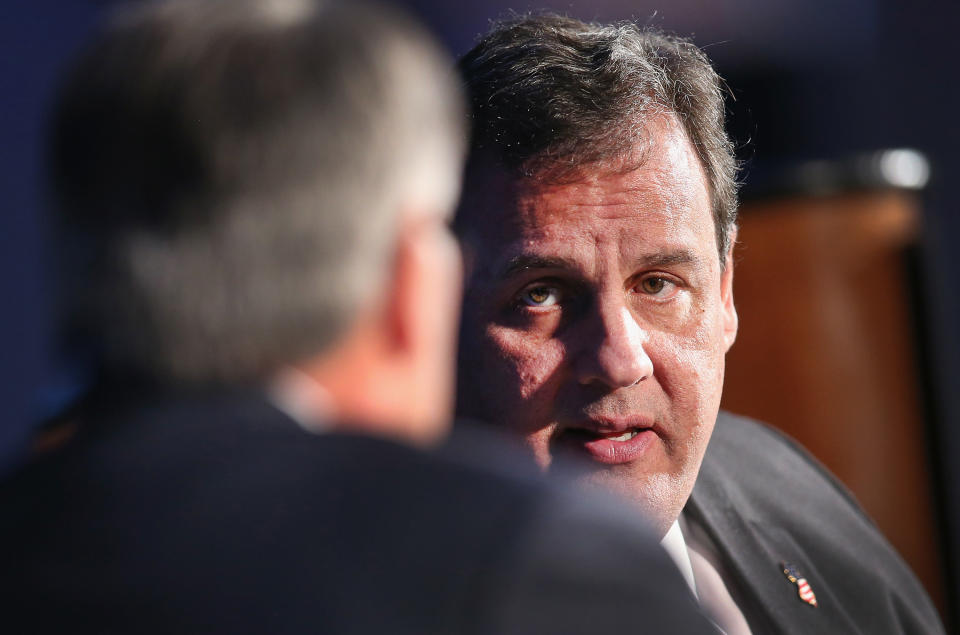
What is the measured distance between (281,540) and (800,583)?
1562mm

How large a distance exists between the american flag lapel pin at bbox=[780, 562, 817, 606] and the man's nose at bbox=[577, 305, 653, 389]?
660 millimetres

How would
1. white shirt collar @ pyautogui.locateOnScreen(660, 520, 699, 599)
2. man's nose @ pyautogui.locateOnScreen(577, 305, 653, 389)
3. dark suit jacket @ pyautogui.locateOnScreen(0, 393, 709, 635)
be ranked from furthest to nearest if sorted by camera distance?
1. white shirt collar @ pyautogui.locateOnScreen(660, 520, 699, 599)
2. man's nose @ pyautogui.locateOnScreen(577, 305, 653, 389)
3. dark suit jacket @ pyautogui.locateOnScreen(0, 393, 709, 635)

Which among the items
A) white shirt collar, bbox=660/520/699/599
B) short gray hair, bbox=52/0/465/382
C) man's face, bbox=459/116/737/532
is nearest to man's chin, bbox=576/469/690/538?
man's face, bbox=459/116/737/532

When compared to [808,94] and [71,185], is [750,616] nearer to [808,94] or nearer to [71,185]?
[71,185]

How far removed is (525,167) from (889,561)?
4.25 feet

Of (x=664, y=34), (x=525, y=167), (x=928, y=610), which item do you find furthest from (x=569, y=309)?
(x=928, y=610)

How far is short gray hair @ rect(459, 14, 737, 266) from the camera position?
180cm

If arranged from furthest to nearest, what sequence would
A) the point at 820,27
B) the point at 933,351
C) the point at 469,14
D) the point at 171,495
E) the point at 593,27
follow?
the point at 820,27
the point at 469,14
the point at 933,351
the point at 593,27
the point at 171,495

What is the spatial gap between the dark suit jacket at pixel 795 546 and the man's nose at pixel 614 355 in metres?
0.57

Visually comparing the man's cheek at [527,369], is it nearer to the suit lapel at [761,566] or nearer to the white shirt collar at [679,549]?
the white shirt collar at [679,549]

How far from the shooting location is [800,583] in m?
2.09

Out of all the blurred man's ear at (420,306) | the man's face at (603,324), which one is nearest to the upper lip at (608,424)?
the man's face at (603,324)

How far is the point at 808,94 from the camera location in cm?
684

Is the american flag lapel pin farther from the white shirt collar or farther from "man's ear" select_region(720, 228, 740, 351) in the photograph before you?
"man's ear" select_region(720, 228, 740, 351)
